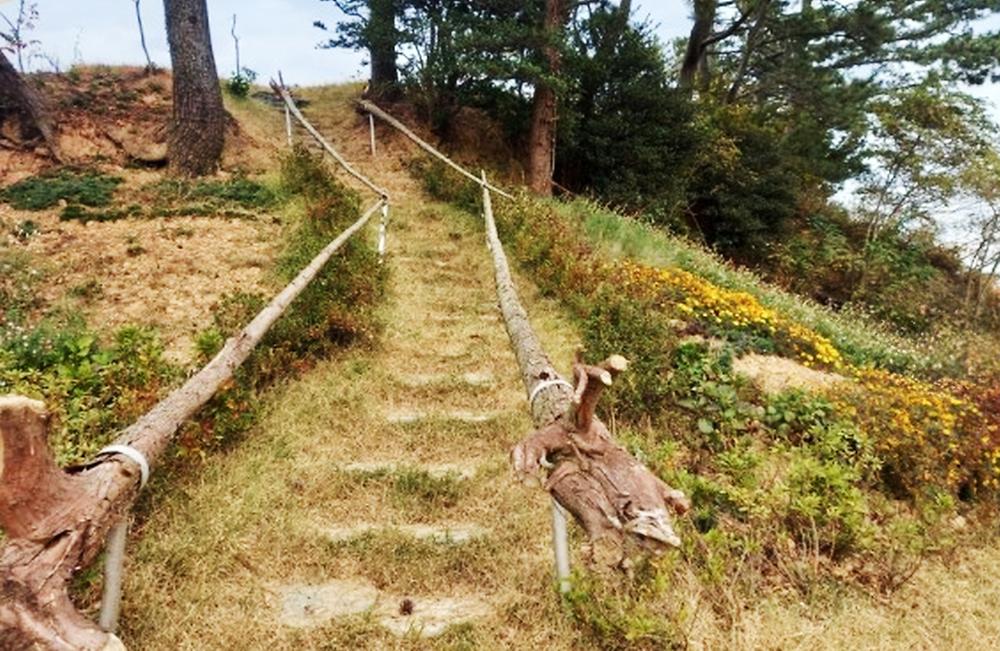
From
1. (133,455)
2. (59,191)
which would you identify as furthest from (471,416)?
(59,191)

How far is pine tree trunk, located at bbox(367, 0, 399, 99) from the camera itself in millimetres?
13117

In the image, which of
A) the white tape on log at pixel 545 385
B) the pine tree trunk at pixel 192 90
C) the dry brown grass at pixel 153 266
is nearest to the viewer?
the white tape on log at pixel 545 385

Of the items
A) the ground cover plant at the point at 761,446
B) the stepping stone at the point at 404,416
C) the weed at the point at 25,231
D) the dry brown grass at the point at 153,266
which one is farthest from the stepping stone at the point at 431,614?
the weed at the point at 25,231

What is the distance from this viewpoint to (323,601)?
3234 millimetres

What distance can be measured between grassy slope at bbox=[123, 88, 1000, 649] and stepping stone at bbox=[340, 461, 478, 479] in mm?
74

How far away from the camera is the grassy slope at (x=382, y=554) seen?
3021 millimetres

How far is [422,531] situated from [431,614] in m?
0.63

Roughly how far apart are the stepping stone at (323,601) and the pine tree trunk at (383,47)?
489 inches

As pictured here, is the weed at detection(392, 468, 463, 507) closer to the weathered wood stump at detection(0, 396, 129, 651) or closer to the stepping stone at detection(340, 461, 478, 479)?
the stepping stone at detection(340, 461, 478, 479)

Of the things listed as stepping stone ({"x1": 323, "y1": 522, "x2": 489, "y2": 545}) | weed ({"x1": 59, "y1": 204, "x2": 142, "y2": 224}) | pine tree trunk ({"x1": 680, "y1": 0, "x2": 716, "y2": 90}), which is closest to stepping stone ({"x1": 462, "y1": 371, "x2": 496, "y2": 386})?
stepping stone ({"x1": 323, "y1": 522, "x2": 489, "y2": 545})

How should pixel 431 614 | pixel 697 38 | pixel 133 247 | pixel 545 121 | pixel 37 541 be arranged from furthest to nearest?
pixel 697 38, pixel 545 121, pixel 133 247, pixel 431 614, pixel 37 541

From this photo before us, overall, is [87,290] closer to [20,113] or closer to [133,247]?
[133,247]

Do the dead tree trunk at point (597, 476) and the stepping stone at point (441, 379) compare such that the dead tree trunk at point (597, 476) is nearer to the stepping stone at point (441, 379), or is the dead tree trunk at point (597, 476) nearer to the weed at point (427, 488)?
the weed at point (427, 488)

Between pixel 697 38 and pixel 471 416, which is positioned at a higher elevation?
pixel 697 38
